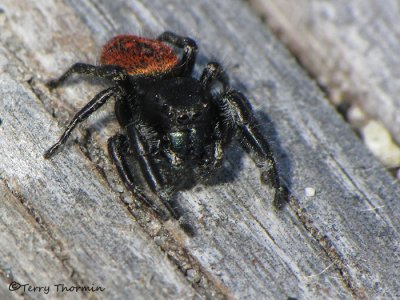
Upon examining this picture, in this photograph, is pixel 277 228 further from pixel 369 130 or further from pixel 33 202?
pixel 369 130

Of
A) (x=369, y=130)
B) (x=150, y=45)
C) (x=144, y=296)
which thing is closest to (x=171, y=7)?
(x=150, y=45)

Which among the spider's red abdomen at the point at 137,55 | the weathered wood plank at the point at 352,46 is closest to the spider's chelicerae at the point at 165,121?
the spider's red abdomen at the point at 137,55

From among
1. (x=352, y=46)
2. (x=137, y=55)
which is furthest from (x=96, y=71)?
(x=352, y=46)

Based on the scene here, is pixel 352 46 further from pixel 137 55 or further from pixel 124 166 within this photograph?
pixel 124 166

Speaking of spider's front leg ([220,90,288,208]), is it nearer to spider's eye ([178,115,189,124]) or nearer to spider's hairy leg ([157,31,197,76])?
spider's eye ([178,115,189,124])

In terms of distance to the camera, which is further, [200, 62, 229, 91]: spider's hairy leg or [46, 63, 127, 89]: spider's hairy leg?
[200, 62, 229, 91]: spider's hairy leg

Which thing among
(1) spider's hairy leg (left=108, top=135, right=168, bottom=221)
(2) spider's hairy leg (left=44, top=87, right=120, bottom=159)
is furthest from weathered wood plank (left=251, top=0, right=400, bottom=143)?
(1) spider's hairy leg (left=108, top=135, right=168, bottom=221)
